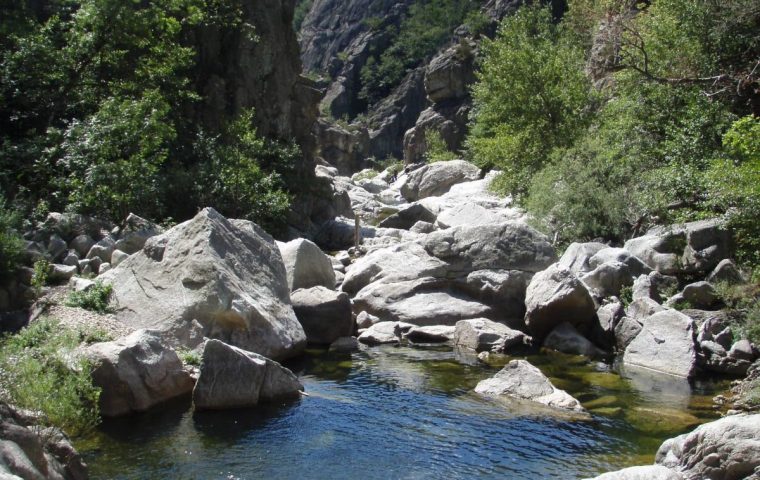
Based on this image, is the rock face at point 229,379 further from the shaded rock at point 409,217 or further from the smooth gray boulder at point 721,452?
the shaded rock at point 409,217

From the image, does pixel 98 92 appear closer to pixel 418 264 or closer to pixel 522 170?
pixel 418 264

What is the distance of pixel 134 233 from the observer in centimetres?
1778

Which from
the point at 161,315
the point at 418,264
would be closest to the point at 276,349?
the point at 161,315

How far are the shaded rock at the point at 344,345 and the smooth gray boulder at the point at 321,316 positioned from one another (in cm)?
31

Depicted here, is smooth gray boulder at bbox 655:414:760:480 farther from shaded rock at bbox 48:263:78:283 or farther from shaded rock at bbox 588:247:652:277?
shaded rock at bbox 48:263:78:283

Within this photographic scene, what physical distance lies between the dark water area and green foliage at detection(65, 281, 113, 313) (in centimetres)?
320

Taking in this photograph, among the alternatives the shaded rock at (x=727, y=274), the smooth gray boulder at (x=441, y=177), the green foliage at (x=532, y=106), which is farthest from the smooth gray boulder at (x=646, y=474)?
the smooth gray boulder at (x=441, y=177)

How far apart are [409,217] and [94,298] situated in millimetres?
21723

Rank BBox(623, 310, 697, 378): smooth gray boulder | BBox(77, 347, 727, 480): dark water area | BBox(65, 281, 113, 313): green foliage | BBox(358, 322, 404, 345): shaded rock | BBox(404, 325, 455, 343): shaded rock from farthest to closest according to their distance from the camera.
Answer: BBox(404, 325, 455, 343): shaded rock < BBox(358, 322, 404, 345): shaded rock < BBox(623, 310, 697, 378): smooth gray boulder < BBox(65, 281, 113, 313): green foliage < BBox(77, 347, 727, 480): dark water area

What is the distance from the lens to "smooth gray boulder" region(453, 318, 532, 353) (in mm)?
16183

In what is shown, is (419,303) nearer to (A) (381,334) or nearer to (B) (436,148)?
(A) (381,334)

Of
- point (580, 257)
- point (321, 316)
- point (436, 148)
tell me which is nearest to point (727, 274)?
point (580, 257)

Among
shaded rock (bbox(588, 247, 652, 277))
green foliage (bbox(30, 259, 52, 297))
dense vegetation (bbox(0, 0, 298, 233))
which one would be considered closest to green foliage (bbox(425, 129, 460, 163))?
dense vegetation (bbox(0, 0, 298, 233))

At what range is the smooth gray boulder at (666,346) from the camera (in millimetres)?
14359
